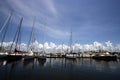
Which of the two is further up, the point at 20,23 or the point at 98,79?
the point at 20,23

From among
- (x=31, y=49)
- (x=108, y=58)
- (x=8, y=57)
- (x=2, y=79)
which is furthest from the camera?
(x=108, y=58)

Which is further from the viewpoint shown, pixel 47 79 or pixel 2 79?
pixel 47 79

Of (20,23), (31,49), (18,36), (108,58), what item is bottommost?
(108,58)

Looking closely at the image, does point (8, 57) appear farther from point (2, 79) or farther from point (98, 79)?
point (98, 79)

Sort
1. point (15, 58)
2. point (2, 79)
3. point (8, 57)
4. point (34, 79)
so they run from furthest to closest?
point (15, 58)
point (8, 57)
point (34, 79)
point (2, 79)

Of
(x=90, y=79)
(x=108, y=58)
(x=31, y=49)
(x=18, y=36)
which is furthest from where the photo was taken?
(x=108, y=58)

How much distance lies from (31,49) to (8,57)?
25666 mm

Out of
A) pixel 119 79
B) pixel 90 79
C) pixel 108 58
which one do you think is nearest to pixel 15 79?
pixel 90 79

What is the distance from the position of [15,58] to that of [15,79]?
39.2 m

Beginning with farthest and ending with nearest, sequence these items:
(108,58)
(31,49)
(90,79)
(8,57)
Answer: (108,58) < (31,49) < (8,57) < (90,79)

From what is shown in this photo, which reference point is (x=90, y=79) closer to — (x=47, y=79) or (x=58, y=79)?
(x=58, y=79)

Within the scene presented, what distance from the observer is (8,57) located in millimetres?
49219

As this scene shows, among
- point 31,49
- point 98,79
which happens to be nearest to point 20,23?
point 31,49

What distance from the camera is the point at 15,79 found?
1681 cm
